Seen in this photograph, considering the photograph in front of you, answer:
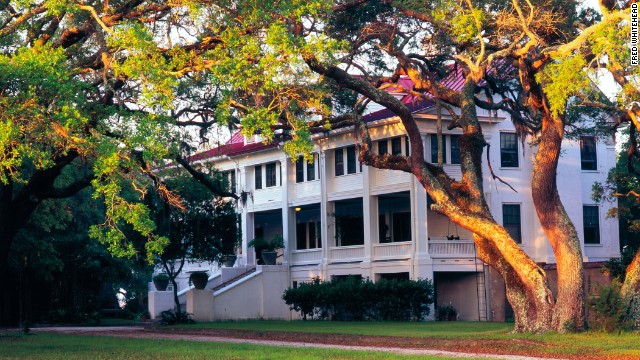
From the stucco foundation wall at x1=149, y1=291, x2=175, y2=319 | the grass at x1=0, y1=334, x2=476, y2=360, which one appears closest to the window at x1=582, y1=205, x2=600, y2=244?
the stucco foundation wall at x1=149, y1=291, x2=175, y2=319

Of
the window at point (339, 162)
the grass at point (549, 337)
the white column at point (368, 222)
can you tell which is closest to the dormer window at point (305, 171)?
the window at point (339, 162)

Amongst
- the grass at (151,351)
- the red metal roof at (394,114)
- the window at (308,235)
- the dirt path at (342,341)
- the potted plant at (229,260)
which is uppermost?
the red metal roof at (394,114)

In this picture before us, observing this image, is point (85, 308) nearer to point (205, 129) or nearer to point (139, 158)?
point (205, 129)

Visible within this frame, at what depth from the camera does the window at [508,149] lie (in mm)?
45094

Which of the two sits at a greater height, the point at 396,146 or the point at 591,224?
the point at 396,146

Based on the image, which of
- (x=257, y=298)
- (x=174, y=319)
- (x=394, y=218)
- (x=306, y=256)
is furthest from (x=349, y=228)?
(x=174, y=319)

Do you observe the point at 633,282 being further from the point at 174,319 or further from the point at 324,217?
the point at 324,217

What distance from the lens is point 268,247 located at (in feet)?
163

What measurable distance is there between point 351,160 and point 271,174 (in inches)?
257

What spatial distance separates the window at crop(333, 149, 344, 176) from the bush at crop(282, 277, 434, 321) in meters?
5.55

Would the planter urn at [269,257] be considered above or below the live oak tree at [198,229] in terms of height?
below

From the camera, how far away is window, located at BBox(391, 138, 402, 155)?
43.6 meters

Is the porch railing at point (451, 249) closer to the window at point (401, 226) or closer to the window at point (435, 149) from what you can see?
the window at point (401, 226)

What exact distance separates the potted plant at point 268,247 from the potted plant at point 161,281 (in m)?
4.42
